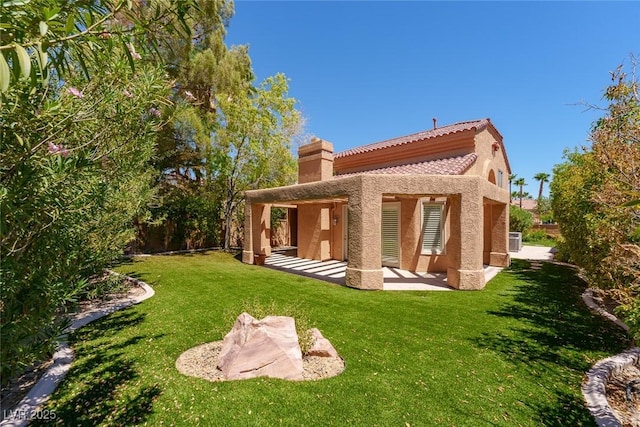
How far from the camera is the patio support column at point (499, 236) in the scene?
A: 56.8 ft

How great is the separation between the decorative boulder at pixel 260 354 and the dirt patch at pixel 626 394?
5452mm

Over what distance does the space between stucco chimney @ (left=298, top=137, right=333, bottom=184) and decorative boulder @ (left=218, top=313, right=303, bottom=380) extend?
1280cm

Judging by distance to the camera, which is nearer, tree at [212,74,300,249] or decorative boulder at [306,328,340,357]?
decorative boulder at [306,328,340,357]

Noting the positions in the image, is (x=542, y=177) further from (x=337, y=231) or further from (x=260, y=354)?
(x=260, y=354)

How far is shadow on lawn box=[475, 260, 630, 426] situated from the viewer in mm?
5020

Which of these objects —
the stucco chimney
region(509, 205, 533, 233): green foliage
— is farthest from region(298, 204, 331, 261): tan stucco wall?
region(509, 205, 533, 233): green foliage

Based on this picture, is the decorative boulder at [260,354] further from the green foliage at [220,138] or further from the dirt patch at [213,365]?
the green foliage at [220,138]

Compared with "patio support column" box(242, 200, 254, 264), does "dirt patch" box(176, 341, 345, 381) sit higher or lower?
lower

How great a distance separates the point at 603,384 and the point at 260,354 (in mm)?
6327

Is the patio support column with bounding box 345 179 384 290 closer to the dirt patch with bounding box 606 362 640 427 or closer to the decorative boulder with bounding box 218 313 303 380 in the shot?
the decorative boulder with bounding box 218 313 303 380

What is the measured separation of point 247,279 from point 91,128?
34.7ft

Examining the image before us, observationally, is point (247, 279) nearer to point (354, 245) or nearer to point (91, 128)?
point (354, 245)

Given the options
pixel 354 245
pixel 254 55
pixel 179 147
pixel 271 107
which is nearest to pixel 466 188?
pixel 354 245

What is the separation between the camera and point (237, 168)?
923 inches
